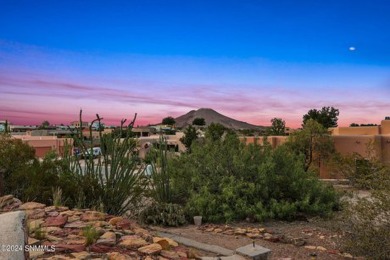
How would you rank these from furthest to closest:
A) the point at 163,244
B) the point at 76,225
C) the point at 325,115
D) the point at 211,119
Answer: the point at 211,119 → the point at 325,115 → the point at 76,225 → the point at 163,244

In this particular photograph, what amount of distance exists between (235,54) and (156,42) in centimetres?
347

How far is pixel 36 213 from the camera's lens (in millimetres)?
5395

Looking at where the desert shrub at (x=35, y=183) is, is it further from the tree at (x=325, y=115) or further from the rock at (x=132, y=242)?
the tree at (x=325, y=115)

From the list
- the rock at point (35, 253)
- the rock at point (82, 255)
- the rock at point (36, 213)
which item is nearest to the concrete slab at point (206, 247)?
the rock at point (36, 213)

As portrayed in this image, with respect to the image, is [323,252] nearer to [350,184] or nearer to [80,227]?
[80,227]

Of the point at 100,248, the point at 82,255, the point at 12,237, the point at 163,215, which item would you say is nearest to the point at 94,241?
the point at 100,248

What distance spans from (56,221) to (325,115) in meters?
38.3

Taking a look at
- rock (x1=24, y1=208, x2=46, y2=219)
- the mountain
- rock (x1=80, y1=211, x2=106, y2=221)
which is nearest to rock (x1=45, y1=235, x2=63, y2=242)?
rock (x1=80, y1=211, x2=106, y2=221)

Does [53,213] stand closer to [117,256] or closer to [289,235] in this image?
[117,256]

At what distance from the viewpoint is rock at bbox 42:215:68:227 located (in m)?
4.89

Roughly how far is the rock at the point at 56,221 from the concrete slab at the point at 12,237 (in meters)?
2.20

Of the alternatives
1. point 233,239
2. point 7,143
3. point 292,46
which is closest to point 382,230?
point 233,239

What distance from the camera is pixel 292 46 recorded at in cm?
1352

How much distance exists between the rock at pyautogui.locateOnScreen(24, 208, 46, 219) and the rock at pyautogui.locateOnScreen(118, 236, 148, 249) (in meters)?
1.50
